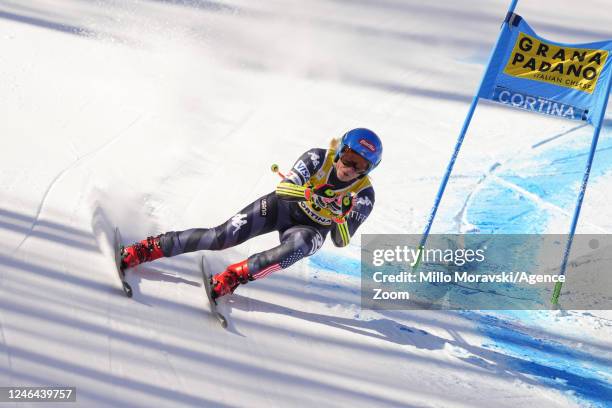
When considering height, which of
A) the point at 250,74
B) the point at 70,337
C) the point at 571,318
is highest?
the point at 250,74

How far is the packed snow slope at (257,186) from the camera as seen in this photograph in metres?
4.34

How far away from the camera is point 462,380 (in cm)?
479

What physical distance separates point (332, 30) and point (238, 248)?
16.2 feet

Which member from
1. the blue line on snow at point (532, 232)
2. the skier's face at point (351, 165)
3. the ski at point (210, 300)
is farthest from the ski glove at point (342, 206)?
the ski at point (210, 300)

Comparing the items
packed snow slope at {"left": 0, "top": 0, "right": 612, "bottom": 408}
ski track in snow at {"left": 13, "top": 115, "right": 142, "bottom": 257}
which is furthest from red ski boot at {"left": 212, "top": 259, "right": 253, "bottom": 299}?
ski track in snow at {"left": 13, "top": 115, "right": 142, "bottom": 257}

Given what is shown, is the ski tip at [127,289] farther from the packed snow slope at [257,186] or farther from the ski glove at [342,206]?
the ski glove at [342,206]

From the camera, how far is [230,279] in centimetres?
487

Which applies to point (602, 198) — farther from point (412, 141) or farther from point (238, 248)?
point (238, 248)

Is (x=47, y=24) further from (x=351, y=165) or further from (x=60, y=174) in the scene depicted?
(x=351, y=165)

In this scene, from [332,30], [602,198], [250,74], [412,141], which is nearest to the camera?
[602,198]

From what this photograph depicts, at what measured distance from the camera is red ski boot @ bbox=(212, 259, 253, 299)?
15.9 ft

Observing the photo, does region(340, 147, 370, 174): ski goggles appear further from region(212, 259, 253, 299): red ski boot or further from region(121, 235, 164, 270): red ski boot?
region(121, 235, 164, 270): red ski boot

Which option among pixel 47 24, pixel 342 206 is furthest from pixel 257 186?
pixel 47 24

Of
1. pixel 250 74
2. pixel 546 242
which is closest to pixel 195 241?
pixel 546 242
